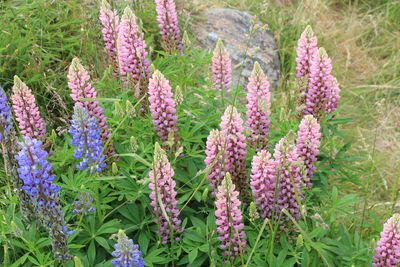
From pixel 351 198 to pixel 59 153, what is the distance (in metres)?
1.77

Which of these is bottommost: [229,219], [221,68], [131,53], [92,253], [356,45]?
[356,45]

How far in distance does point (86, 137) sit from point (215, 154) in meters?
0.70

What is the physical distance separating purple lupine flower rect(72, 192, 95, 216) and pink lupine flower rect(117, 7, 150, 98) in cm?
88

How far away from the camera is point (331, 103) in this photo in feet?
11.3

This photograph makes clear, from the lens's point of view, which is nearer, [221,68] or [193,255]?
[193,255]

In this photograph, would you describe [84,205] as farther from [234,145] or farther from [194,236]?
[234,145]

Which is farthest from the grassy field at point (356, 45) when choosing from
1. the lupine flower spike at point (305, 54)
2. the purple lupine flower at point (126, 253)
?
the purple lupine flower at point (126, 253)

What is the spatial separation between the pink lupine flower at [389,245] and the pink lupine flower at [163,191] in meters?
1.04

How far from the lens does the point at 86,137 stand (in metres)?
2.59

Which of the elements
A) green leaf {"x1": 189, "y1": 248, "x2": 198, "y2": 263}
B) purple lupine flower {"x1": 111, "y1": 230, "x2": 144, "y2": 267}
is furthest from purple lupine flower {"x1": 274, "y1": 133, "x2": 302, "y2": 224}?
purple lupine flower {"x1": 111, "y1": 230, "x2": 144, "y2": 267}

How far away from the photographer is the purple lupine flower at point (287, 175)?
8.38 feet

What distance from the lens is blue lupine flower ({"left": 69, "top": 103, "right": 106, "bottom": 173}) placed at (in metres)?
2.51

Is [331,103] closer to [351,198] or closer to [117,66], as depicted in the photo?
[351,198]

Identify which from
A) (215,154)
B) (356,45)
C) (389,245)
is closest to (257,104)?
(215,154)
